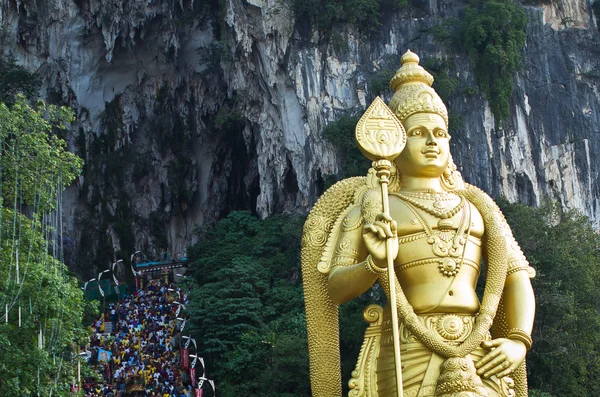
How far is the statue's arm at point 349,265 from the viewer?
261 inches

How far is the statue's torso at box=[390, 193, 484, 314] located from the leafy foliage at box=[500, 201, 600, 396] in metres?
8.02

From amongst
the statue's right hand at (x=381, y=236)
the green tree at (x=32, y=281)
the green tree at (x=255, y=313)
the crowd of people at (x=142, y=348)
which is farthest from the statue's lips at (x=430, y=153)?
the crowd of people at (x=142, y=348)

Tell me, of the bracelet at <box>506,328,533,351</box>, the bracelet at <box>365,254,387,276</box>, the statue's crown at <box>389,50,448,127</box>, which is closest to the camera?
the bracelet at <box>365,254,387,276</box>

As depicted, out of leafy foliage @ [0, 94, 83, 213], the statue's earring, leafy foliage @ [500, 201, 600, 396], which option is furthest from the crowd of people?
the statue's earring

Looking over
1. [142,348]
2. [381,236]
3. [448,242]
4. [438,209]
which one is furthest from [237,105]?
[381,236]

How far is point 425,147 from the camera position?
718 cm

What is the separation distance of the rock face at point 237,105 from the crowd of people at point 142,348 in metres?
4.18

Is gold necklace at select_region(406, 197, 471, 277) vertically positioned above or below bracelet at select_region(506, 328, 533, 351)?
above

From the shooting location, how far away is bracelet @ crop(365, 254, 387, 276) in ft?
20.6

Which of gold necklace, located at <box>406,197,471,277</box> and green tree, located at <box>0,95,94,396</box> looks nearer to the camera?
gold necklace, located at <box>406,197,471,277</box>

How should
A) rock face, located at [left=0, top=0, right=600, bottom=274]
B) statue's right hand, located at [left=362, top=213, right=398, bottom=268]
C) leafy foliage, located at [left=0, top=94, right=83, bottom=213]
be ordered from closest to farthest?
statue's right hand, located at [left=362, top=213, right=398, bottom=268]
leafy foliage, located at [left=0, top=94, right=83, bottom=213]
rock face, located at [left=0, top=0, right=600, bottom=274]

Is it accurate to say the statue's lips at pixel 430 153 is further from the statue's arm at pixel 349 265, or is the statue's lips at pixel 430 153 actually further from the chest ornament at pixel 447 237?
the statue's arm at pixel 349 265

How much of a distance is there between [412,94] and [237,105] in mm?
20663

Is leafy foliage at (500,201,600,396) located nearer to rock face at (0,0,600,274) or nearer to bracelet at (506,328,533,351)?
rock face at (0,0,600,274)
